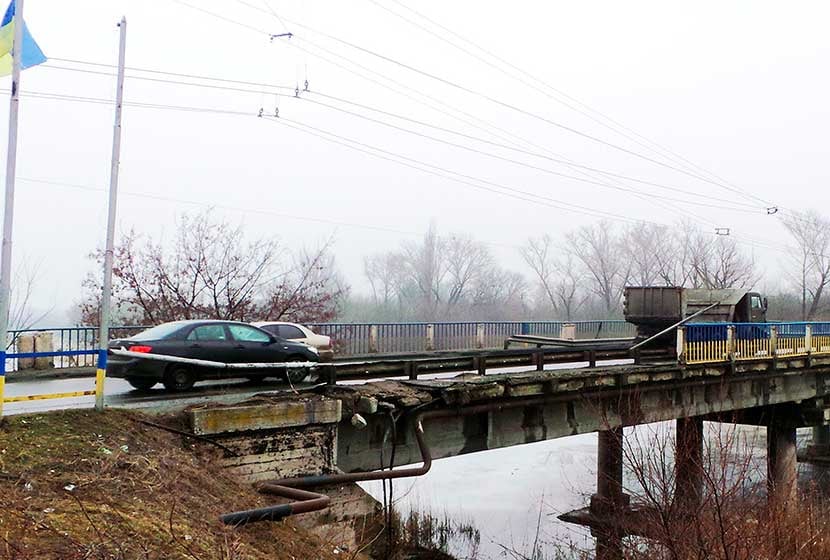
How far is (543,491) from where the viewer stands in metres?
27.7

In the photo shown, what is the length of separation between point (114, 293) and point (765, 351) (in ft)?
80.2

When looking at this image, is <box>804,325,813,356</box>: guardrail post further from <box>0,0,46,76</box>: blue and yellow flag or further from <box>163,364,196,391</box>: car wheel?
<box>0,0,46,76</box>: blue and yellow flag

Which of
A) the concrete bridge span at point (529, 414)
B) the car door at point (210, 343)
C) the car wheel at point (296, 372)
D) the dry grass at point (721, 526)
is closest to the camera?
the concrete bridge span at point (529, 414)

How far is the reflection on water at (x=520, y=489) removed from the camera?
20.8 metres

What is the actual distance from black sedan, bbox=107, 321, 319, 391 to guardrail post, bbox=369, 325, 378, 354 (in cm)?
1160

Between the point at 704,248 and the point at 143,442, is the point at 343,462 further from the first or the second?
the point at 704,248

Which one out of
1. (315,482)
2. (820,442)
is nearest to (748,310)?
(820,442)

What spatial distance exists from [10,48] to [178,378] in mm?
5726

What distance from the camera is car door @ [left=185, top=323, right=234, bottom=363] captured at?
12945 mm

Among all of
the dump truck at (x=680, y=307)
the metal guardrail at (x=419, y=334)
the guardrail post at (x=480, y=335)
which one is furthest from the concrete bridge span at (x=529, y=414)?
the metal guardrail at (x=419, y=334)

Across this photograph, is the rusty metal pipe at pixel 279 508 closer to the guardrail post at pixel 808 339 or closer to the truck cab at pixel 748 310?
the guardrail post at pixel 808 339

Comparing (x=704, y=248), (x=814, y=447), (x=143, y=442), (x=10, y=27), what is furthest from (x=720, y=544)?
(x=704, y=248)

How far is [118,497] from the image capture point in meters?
7.00

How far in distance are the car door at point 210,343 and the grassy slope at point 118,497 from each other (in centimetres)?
367
